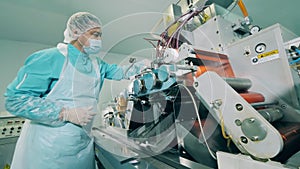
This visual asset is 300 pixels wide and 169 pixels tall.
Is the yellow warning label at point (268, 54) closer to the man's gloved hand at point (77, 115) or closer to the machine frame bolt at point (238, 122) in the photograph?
the machine frame bolt at point (238, 122)

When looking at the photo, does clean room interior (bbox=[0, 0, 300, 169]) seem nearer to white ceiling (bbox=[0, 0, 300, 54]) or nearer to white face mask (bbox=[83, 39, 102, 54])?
white ceiling (bbox=[0, 0, 300, 54])

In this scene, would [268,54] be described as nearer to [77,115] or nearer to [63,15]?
[77,115]

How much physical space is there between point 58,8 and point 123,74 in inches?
58.2

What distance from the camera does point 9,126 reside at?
176cm

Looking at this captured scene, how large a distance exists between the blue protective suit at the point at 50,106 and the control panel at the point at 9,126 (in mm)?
→ 1405

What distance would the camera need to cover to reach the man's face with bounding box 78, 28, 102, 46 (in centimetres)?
95

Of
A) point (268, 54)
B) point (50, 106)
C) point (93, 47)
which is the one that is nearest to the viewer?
point (268, 54)

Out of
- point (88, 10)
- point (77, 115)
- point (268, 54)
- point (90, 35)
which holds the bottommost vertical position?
point (77, 115)

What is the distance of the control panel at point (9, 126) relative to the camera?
5.60 ft

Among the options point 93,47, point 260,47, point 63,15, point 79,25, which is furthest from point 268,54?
point 63,15

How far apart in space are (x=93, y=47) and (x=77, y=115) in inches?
19.0

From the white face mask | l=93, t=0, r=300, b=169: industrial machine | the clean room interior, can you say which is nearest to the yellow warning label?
l=93, t=0, r=300, b=169: industrial machine

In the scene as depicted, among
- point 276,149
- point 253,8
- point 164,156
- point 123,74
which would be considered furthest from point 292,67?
point 253,8

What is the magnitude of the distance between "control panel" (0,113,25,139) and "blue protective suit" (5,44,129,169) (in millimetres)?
1405
